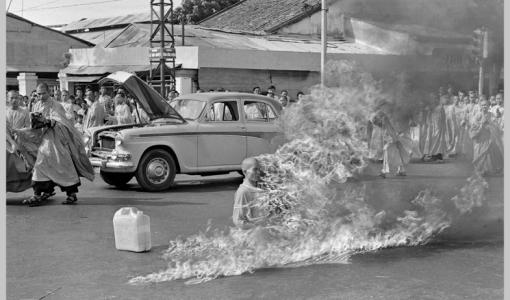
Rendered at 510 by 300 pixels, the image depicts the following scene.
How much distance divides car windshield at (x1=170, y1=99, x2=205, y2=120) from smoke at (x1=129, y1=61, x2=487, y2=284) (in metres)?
4.81

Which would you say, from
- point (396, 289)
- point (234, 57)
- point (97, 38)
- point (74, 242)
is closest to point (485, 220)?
point (396, 289)

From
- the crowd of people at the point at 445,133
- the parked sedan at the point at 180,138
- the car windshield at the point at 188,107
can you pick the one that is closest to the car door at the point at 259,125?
the parked sedan at the point at 180,138

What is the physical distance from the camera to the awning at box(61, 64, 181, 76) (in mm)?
25281

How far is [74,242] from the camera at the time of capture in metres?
7.23

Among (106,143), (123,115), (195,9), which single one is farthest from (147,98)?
(195,9)

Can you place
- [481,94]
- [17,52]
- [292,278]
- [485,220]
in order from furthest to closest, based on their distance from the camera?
[17,52] < [481,94] < [485,220] < [292,278]

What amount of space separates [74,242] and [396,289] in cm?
375

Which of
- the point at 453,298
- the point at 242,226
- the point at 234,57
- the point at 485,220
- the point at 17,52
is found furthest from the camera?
the point at 17,52

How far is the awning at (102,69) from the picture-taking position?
25.3m

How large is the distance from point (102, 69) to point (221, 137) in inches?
653

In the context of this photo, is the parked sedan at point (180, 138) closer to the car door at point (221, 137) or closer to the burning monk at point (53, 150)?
the car door at point (221, 137)

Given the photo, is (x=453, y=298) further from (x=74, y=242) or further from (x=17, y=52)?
(x=17, y=52)

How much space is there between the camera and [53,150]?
945 centimetres

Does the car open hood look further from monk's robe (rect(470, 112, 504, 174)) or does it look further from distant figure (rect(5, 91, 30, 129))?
Result: monk's robe (rect(470, 112, 504, 174))
